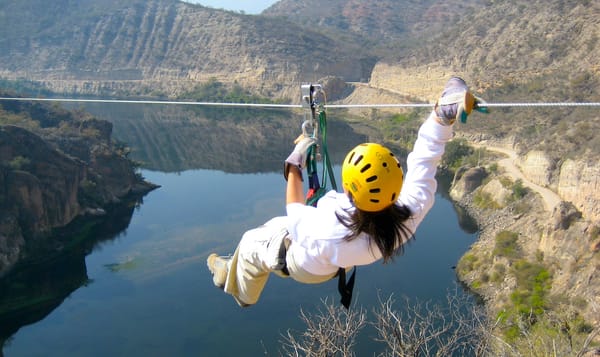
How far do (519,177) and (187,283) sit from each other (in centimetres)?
1226

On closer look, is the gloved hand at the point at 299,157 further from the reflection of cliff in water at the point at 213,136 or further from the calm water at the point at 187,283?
the reflection of cliff in water at the point at 213,136

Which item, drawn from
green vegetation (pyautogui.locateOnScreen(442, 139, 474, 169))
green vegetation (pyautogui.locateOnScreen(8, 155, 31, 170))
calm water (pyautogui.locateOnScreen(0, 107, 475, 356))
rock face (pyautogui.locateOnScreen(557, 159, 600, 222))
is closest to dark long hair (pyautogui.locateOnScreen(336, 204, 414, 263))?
calm water (pyautogui.locateOnScreen(0, 107, 475, 356))

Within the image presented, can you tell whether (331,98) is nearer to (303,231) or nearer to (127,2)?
(127,2)

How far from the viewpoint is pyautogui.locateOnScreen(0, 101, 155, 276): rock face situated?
758 inches

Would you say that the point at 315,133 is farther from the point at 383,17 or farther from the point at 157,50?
the point at 383,17

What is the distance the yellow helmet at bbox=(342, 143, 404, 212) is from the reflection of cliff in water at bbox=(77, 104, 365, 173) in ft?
88.2

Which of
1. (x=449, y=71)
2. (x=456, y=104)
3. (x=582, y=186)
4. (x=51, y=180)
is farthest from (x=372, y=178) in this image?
(x=449, y=71)

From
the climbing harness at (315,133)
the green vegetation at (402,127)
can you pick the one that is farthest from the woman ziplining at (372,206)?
the green vegetation at (402,127)

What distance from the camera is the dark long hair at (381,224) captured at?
1.90 meters

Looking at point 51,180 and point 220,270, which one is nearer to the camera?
point 220,270

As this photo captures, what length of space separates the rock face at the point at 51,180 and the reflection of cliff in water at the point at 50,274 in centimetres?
46

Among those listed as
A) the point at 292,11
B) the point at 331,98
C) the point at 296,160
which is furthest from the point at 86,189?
the point at 292,11

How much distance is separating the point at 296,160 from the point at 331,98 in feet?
149

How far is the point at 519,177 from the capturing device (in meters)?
21.5
